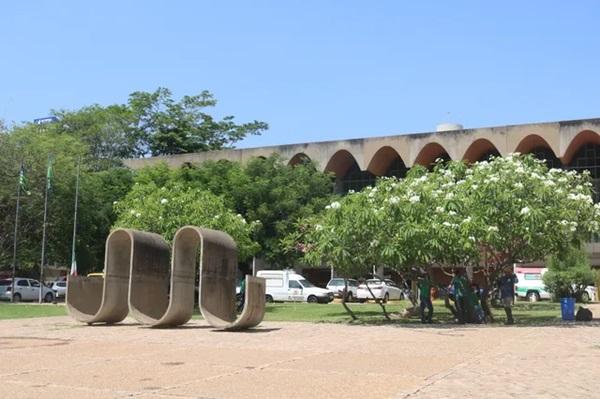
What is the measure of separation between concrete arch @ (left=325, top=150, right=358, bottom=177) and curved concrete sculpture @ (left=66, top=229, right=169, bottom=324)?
3413 cm

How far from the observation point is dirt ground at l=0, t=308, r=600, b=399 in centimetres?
857

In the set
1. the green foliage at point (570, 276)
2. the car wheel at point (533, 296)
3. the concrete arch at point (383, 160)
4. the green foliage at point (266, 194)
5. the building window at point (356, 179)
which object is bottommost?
the car wheel at point (533, 296)

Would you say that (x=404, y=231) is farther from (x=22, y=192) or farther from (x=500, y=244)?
(x=22, y=192)

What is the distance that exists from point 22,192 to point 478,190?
106 feet

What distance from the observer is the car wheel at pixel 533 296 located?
44344 mm

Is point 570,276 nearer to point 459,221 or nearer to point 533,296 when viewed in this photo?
point 533,296

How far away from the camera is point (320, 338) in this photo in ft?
53.5

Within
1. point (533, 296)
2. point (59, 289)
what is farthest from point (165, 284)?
point (533, 296)

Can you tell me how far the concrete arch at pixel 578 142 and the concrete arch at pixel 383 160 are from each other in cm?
1180

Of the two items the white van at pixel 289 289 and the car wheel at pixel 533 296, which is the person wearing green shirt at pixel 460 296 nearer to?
the white van at pixel 289 289

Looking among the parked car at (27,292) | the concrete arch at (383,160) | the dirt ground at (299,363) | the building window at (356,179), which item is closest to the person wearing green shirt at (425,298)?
the dirt ground at (299,363)

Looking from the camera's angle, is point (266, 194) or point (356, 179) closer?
point (266, 194)

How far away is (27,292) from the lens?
145 feet

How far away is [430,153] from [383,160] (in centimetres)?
405
